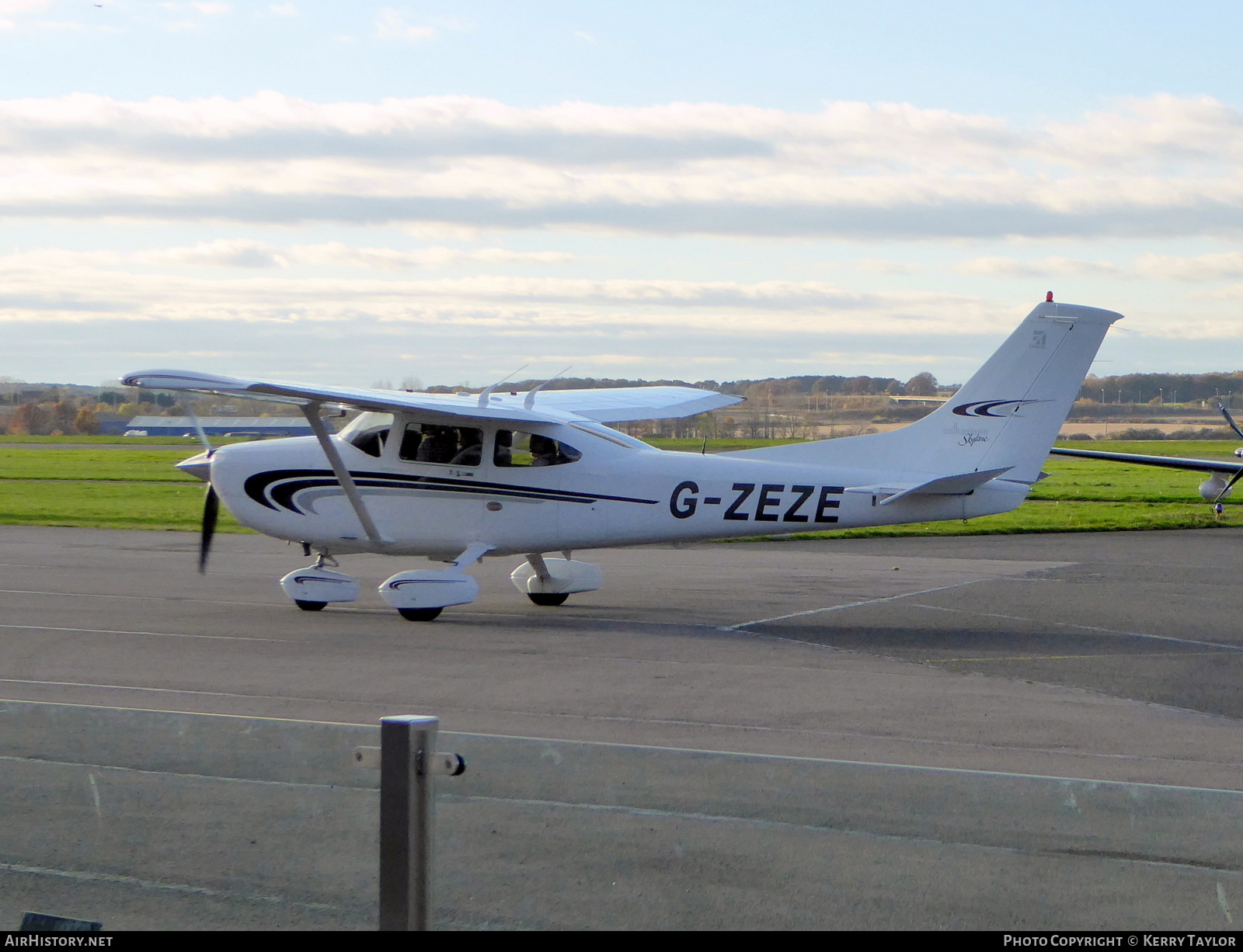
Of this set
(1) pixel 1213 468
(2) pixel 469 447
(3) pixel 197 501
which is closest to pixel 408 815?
(2) pixel 469 447

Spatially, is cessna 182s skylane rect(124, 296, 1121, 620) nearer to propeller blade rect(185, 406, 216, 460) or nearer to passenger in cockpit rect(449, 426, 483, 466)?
passenger in cockpit rect(449, 426, 483, 466)

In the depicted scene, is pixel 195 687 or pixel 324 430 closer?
pixel 195 687

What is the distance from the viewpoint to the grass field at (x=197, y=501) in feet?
96.3

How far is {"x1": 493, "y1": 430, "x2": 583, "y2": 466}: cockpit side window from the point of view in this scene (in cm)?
1466

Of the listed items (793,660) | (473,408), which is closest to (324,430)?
(473,408)

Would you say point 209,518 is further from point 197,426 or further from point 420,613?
point 420,613

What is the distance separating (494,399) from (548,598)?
2.74 metres

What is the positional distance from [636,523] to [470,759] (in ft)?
36.0

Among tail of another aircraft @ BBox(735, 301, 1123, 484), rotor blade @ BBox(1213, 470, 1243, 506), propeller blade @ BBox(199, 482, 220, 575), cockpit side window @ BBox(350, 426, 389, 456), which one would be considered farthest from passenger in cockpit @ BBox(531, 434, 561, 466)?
rotor blade @ BBox(1213, 470, 1243, 506)

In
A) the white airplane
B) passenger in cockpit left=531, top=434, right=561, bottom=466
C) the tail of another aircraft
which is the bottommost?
the white airplane

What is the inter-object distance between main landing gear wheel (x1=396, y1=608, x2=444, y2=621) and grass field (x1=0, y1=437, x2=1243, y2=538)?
1530 cm

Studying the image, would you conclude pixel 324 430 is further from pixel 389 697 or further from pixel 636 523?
pixel 389 697

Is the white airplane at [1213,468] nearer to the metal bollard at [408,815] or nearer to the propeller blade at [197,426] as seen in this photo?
the propeller blade at [197,426]
